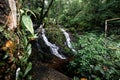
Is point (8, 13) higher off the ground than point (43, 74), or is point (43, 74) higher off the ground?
point (8, 13)

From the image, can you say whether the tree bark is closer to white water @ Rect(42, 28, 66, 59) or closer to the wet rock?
the wet rock

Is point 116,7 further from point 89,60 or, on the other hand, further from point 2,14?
point 2,14

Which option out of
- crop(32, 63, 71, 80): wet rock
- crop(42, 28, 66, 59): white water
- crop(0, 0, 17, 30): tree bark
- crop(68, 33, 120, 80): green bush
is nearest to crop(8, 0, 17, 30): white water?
crop(0, 0, 17, 30): tree bark

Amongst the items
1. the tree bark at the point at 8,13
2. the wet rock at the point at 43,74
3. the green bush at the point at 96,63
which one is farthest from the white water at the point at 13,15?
the green bush at the point at 96,63

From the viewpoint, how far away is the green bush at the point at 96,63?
13.8 feet

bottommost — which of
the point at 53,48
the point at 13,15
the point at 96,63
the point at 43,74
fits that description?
the point at 53,48

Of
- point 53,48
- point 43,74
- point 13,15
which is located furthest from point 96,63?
point 13,15

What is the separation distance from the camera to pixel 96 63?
449 centimetres

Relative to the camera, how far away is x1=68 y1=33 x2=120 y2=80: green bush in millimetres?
4195

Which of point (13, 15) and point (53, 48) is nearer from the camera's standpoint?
point (13, 15)

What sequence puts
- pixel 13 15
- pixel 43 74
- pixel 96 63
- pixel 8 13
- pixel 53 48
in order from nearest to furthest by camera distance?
pixel 8 13 → pixel 13 15 → pixel 43 74 → pixel 96 63 → pixel 53 48

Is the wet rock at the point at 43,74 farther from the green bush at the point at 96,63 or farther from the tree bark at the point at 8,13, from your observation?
the tree bark at the point at 8,13

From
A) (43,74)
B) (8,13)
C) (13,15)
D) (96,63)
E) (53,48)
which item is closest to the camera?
(8,13)

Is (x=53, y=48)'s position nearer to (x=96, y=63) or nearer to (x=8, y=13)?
(x=96, y=63)
